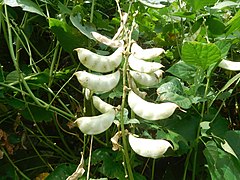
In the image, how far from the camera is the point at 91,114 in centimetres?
78

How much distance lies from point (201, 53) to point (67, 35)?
25 centimetres

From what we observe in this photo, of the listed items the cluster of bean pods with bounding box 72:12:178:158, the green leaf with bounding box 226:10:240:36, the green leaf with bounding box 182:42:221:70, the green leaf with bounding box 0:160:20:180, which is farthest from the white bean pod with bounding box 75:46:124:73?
the green leaf with bounding box 0:160:20:180

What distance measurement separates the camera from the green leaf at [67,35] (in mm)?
775

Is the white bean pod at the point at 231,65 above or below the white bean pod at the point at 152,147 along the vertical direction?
above

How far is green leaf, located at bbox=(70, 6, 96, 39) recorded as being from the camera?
0.76m

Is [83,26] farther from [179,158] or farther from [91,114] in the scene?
[179,158]

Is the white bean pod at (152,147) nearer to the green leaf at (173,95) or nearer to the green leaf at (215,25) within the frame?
the green leaf at (173,95)

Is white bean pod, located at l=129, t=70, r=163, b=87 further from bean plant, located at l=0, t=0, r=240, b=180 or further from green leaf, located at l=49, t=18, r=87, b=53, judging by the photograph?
green leaf, located at l=49, t=18, r=87, b=53

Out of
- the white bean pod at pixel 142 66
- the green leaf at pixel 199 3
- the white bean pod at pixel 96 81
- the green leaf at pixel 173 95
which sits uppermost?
the green leaf at pixel 199 3

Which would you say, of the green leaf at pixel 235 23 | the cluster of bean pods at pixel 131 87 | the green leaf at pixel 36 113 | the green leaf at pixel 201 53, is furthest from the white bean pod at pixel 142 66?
the green leaf at pixel 36 113

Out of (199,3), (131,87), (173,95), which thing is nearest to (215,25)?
(199,3)

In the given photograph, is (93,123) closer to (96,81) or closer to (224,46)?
(96,81)

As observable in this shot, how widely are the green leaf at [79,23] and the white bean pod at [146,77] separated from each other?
0.19 m

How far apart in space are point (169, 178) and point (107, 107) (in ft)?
0.93
